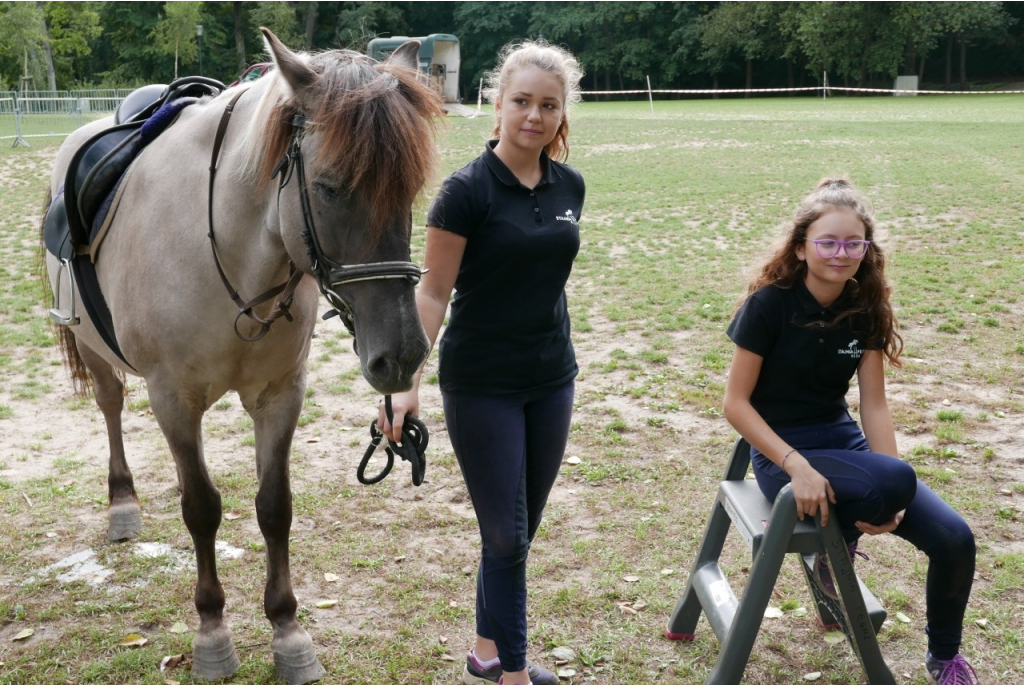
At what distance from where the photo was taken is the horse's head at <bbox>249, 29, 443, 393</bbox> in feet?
6.98

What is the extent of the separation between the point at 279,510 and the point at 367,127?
1.65 metres

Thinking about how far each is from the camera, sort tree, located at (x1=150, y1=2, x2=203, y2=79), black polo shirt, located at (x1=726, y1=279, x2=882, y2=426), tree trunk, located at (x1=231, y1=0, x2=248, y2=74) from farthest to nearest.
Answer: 1. tree trunk, located at (x1=231, y1=0, x2=248, y2=74)
2. tree, located at (x1=150, y1=2, x2=203, y2=79)
3. black polo shirt, located at (x1=726, y1=279, x2=882, y2=426)

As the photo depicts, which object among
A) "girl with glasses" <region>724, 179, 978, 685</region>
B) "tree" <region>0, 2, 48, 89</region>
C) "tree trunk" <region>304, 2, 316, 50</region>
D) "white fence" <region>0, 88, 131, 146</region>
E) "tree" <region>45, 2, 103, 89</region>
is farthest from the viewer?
"tree trunk" <region>304, 2, 316, 50</region>

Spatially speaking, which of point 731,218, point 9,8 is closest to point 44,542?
point 731,218

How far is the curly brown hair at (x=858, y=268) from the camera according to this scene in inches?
109

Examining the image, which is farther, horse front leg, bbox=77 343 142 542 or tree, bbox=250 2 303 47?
tree, bbox=250 2 303 47

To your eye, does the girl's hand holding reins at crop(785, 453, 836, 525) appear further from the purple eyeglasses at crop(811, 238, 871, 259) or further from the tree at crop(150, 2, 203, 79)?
the tree at crop(150, 2, 203, 79)

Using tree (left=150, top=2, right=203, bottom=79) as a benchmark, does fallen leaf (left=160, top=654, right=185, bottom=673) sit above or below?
below

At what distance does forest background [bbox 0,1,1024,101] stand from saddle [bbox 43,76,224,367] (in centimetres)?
4252

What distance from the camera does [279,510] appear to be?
3.18 m

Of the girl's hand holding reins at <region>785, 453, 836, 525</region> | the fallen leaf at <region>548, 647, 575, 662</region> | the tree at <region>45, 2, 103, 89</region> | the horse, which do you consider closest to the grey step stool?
the girl's hand holding reins at <region>785, 453, 836, 525</region>

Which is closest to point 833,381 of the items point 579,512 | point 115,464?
point 579,512

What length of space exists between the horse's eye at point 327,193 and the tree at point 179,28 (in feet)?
142

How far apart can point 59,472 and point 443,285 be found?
3.34m
